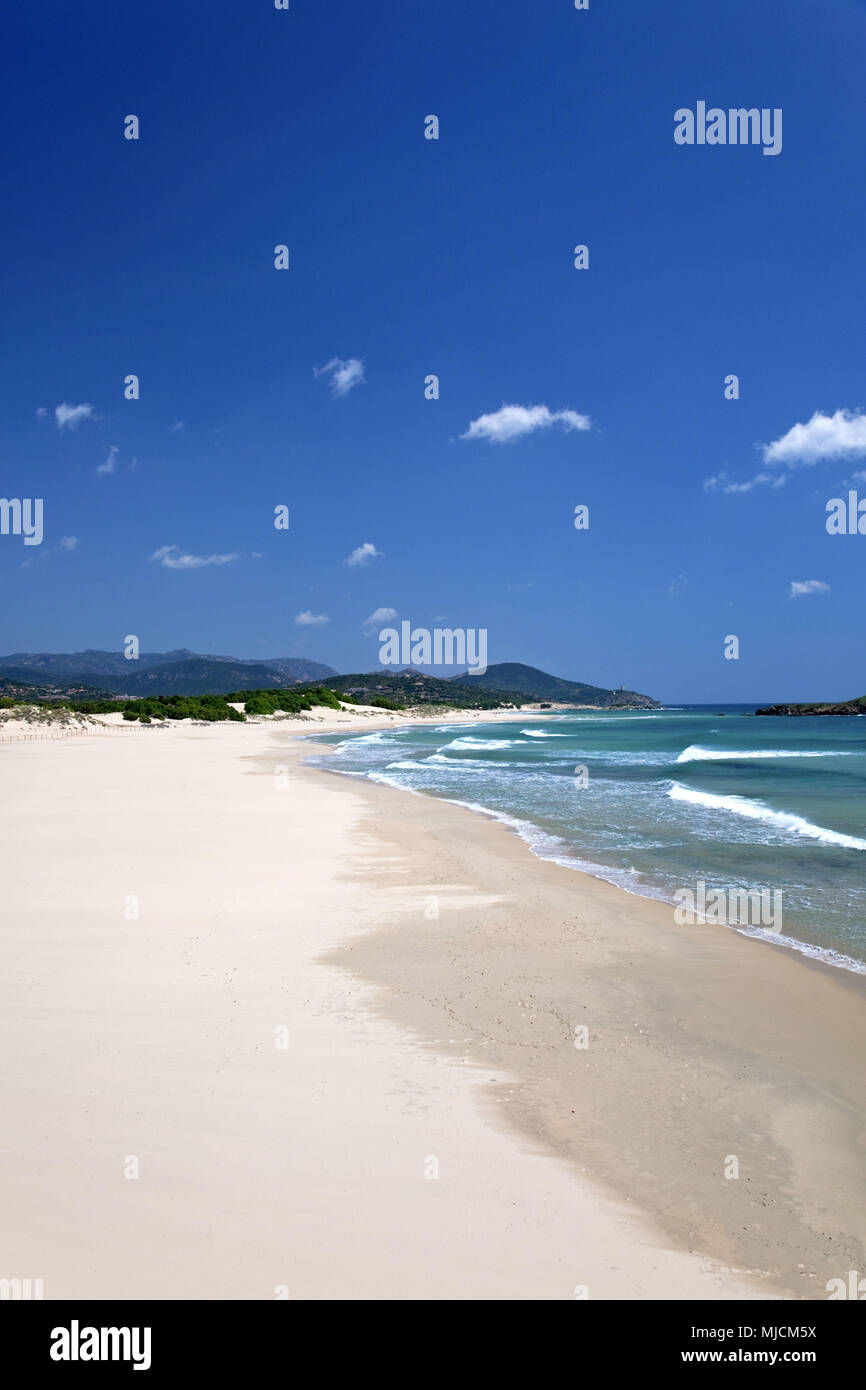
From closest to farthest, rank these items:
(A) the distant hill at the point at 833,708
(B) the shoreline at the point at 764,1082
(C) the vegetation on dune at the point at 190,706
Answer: (B) the shoreline at the point at 764,1082, (C) the vegetation on dune at the point at 190,706, (A) the distant hill at the point at 833,708

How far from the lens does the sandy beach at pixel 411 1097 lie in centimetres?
350

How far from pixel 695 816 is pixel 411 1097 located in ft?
53.1

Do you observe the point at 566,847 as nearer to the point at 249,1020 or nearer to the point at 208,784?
the point at 249,1020

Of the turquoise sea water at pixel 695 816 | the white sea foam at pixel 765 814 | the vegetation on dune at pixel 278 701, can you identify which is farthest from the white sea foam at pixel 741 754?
the vegetation on dune at pixel 278 701

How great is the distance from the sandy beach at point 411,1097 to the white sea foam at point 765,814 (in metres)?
7.70

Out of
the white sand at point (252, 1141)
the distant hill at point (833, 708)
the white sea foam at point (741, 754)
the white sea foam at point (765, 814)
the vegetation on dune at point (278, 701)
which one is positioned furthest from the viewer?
the distant hill at point (833, 708)

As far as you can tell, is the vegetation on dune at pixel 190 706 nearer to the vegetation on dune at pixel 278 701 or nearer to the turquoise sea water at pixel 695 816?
the vegetation on dune at pixel 278 701

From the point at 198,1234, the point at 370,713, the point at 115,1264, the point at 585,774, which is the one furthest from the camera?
the point at 370,713

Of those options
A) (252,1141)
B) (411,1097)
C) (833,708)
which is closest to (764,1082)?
(411,1097)

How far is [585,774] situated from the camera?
30625 millimetres

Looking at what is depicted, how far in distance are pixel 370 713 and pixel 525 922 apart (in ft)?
364

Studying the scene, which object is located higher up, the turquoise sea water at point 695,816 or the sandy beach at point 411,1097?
the sandy beach at point 411,1097
